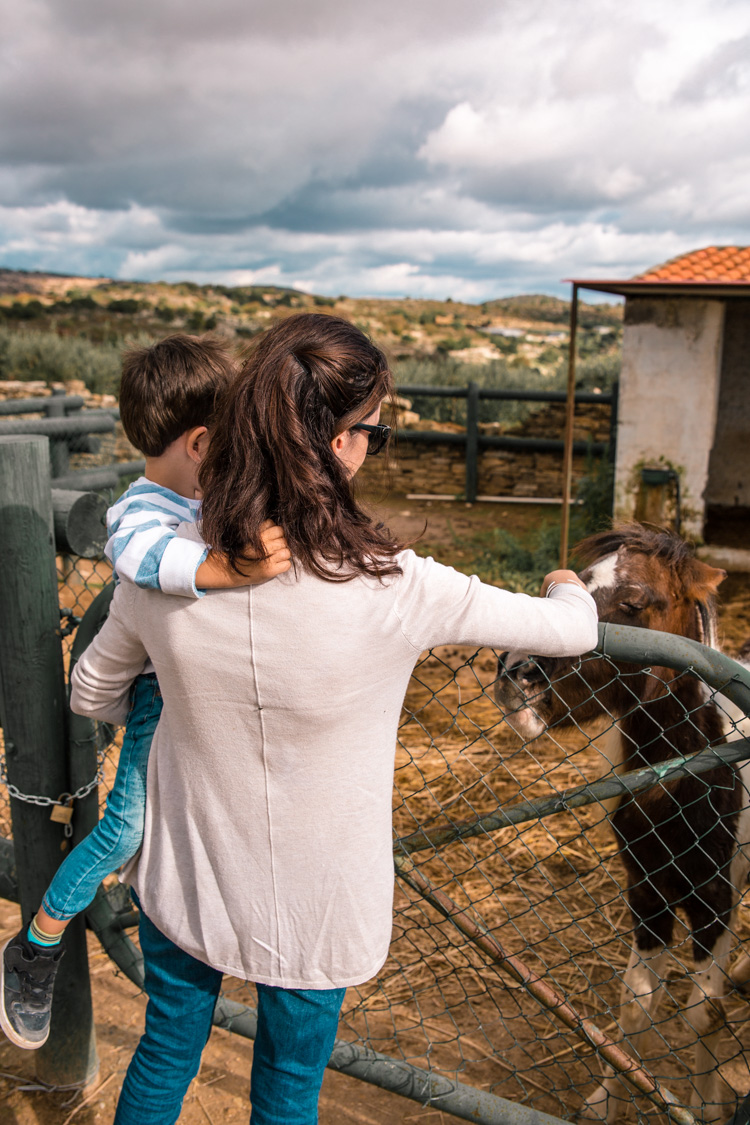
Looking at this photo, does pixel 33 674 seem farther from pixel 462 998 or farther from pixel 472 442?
pixel 472 442

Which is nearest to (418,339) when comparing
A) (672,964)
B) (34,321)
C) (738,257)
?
(34,321)

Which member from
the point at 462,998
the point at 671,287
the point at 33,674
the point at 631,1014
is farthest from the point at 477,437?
the point at 33,674

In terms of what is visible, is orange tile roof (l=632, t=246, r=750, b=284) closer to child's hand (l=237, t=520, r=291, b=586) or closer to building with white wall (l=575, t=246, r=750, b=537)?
building with white wall (l=575, t=246, r=750, b=537)

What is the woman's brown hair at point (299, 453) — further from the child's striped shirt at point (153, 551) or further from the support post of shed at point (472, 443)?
the support post of shed at point (472, 443)

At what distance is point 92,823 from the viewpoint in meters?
1.98

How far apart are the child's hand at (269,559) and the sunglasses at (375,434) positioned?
0.21m

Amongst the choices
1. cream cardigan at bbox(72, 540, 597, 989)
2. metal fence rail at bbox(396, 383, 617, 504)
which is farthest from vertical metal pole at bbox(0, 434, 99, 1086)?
metal fence rail at bbox(396, 383, 617, 504)

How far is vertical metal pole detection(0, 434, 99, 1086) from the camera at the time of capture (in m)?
1.76

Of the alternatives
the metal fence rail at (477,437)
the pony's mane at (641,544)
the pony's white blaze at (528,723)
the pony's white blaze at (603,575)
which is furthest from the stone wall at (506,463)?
the pony's white blaze at (528,723)

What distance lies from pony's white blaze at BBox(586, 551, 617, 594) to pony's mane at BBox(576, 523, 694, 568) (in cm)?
4

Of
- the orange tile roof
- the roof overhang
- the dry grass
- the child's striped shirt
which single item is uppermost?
the orange tile roof

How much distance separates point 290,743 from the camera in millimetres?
1204

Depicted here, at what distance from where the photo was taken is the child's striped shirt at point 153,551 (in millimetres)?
1156

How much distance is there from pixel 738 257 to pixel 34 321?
28.7 meters
